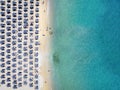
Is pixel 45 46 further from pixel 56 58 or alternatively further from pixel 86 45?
pixel 86 45

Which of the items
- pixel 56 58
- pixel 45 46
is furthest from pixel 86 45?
pixel 45 46

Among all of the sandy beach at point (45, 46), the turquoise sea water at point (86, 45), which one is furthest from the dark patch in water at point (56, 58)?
the sandy beach at point (45, 46)

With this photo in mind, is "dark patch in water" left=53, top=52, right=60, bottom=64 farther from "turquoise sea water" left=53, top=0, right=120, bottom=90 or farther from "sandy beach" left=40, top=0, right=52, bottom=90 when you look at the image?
"sandy beach" left=40, top=0, right=52, bottom=90

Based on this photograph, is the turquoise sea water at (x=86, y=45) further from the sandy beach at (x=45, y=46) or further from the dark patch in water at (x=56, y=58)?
the sandy beach at (x=45, y=46)

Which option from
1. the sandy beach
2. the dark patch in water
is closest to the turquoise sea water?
the dark patch in water

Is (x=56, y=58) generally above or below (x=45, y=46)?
below
